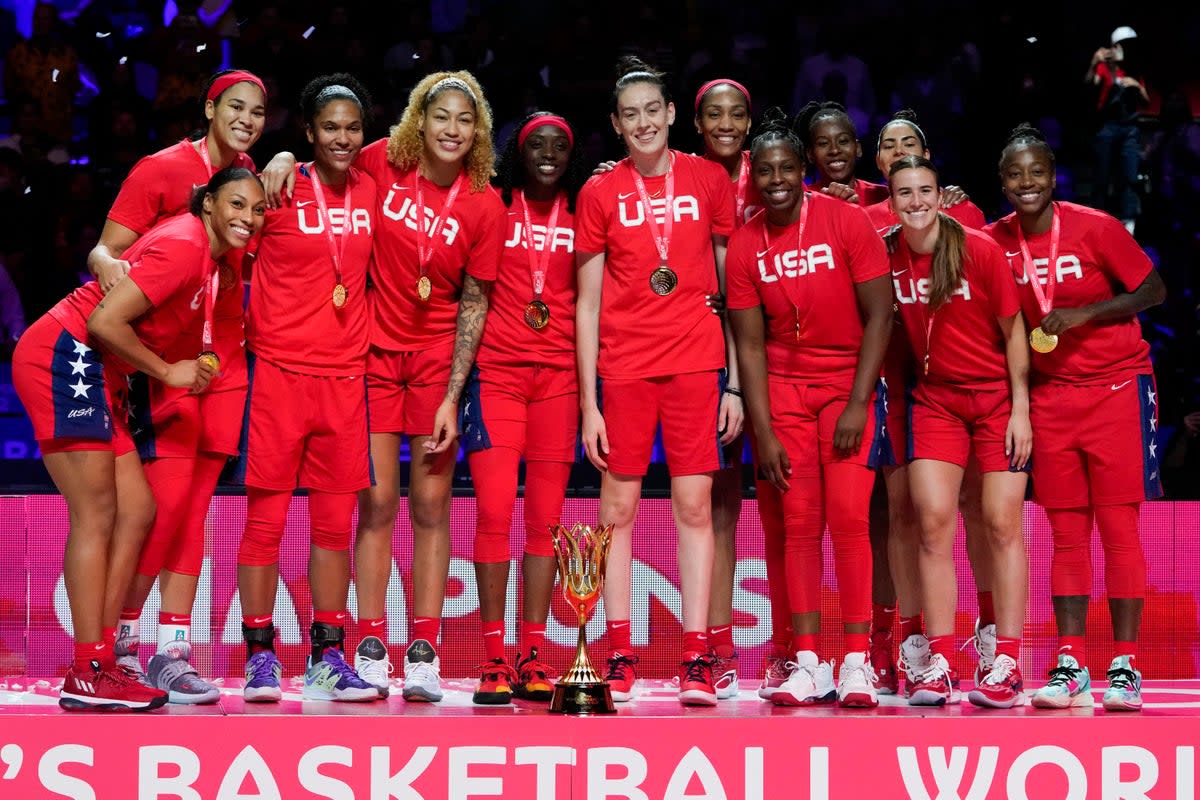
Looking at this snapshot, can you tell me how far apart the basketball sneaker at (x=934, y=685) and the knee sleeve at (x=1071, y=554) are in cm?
45

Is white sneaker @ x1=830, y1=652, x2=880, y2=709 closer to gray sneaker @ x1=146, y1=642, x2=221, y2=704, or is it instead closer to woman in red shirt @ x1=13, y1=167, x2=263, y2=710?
gray sneaker @ x1=146, y1=642, x2=221, y2=704

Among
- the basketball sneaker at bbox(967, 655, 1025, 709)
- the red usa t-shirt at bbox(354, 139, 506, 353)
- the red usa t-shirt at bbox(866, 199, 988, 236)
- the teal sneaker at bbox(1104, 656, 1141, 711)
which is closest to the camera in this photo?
the teal sneaker at bbox(1104, 656, 1141, 711)

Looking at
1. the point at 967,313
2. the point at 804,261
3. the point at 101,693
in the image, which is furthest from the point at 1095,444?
the point at 101,693

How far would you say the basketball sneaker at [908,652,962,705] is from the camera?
475 cm

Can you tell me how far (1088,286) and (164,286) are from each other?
298 centimetres

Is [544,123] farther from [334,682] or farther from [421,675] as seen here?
[334,682]

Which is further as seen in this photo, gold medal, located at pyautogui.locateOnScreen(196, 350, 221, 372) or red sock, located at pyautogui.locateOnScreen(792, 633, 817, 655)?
red sock, located at pyautogui.locateOnScreen(792, 633, 817, 655)

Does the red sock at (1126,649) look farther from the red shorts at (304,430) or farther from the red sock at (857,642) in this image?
the red shorts at (304,430)

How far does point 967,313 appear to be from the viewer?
4.86 m

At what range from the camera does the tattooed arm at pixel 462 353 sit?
15.9 ft

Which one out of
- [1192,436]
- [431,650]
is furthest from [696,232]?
[1192,436]

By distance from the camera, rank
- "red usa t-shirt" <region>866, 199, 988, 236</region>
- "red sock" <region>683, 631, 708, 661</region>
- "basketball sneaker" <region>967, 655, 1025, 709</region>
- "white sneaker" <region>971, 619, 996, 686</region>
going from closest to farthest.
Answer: "basketball sneaker" <region>967, 655, 1025, 709</region> < "red sock" <region>683, 631, 708, 661</region> < "white sneaker" <region>971, 619, 996, 686</region> < "red usa t-shirt" <region>866, 199, 988, 236</region>

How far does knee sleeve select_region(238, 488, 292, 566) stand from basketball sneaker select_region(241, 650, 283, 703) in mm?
307

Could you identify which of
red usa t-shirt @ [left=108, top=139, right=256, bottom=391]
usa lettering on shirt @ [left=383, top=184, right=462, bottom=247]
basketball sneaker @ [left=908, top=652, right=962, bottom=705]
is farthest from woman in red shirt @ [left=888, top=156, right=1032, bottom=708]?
red usa t-shirt @ [left=108, top=139, right=256, bottom=391]
